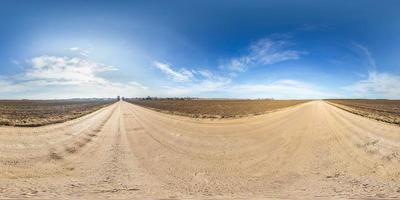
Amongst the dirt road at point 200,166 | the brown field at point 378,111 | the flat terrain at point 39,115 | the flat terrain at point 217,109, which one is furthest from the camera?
the flat terrain at point 217,109

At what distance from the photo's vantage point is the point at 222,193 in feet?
A: 24.7

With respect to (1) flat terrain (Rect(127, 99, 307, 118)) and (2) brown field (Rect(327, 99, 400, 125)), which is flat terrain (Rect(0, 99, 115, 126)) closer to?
(1) flat terrain (Rect(127, 99, 307, 118))

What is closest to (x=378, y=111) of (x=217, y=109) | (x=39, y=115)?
(x=217, y=109)

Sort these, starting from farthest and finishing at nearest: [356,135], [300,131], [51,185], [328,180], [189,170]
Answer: [300,131]
[356,135]
[189,170]
[328,180]
[51,185]

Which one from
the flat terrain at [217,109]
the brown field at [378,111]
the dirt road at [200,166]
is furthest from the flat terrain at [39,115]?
the brown field at [378,111]

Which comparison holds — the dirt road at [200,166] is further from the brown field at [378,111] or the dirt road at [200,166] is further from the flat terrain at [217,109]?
the flat terrain at [217,109]

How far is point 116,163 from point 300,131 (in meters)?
10.8

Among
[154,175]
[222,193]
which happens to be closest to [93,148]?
[154,175]

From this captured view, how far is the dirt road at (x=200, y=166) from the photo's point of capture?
7.69 m

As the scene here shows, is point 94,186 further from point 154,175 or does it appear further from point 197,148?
point 197,148

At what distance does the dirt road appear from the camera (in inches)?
303

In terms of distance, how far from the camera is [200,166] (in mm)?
10250

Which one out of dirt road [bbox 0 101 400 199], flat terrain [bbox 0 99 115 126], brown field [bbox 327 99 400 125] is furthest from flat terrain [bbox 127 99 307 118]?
dirt road [bbox 0 101 400 199]

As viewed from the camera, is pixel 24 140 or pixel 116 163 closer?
pixel 116 163
